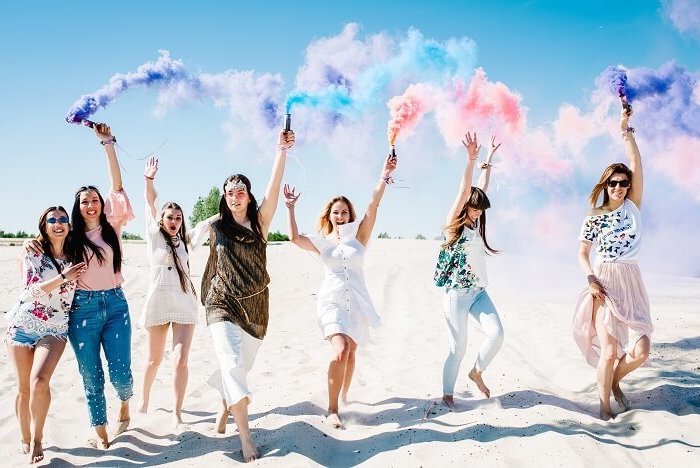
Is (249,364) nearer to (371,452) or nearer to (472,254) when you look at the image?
(371,452)

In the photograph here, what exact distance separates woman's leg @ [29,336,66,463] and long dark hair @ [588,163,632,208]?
16.2 ft

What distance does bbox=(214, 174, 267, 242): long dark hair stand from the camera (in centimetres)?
480

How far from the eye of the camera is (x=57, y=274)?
15.5 feet

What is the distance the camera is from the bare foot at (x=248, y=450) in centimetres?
446

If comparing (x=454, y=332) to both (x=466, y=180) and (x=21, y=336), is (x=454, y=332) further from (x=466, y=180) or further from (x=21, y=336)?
(x=21, y=336)

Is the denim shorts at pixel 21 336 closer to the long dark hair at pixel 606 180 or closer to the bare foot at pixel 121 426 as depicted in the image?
the bare foot at pixel 121 426

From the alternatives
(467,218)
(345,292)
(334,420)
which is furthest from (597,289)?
(334,420)

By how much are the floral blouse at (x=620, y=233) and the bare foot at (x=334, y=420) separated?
2859 millimetres

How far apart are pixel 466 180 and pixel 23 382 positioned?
14.0 ft

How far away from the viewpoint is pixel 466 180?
18.5 feet

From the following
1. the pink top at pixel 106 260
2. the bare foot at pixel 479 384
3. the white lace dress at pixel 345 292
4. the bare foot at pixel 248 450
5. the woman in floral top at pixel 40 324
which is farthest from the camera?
the bare foot at pixel 479 384

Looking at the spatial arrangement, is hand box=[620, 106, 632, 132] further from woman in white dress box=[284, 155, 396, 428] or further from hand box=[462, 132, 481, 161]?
woman in white dress box=[284, 155, 396, 428]

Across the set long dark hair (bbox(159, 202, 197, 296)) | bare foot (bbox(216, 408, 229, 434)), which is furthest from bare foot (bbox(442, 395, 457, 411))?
long dark hair (bbox(159, 202, 197, 296))

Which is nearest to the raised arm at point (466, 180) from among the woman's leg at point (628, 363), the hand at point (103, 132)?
the woman's leg at point (628, 363)
